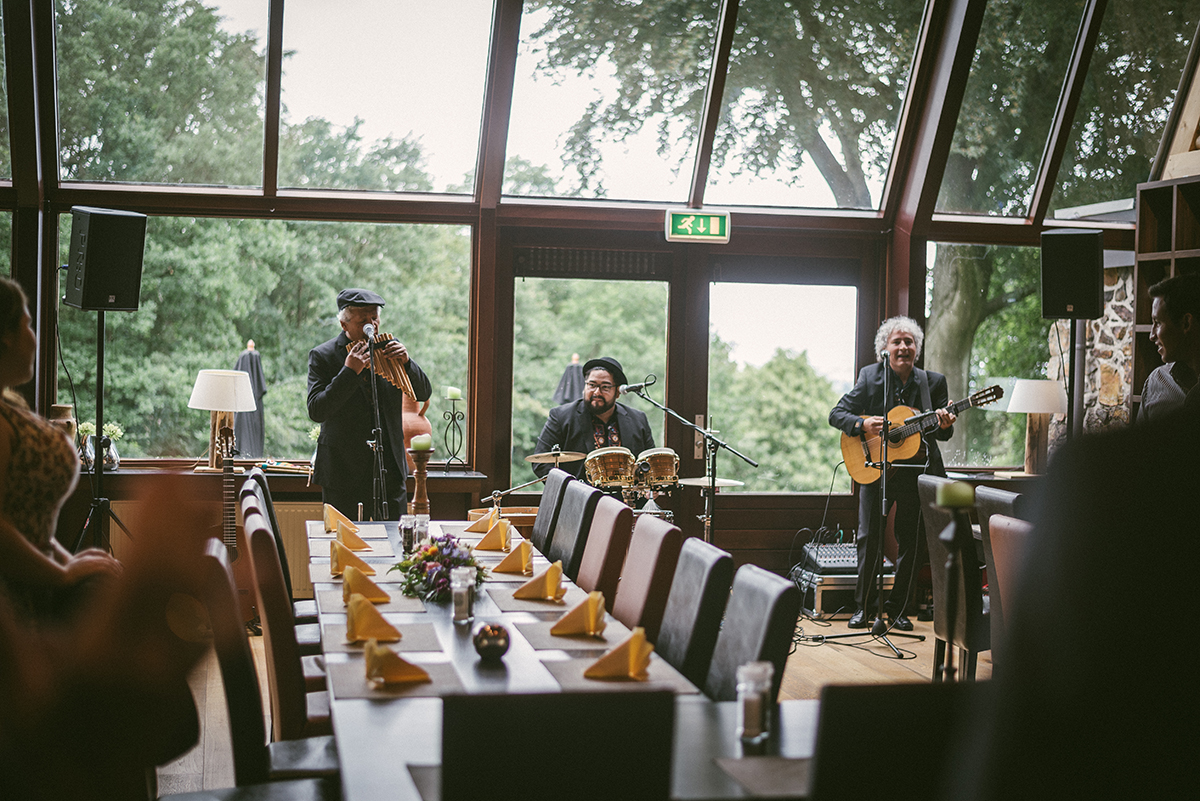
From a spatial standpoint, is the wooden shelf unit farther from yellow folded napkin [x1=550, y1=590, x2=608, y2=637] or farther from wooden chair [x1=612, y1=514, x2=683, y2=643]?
yellow folded napkin [x1=550, y1=590, x2=608, y2=637]

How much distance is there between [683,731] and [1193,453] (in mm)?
1556

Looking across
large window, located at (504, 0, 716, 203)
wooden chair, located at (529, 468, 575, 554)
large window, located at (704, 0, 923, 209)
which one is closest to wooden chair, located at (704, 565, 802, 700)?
wooden chair, located at (529, 468, 575, 554)

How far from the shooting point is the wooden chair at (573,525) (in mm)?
4105

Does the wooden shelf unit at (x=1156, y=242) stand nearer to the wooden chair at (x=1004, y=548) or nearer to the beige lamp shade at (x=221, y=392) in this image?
the wooden chair at (x=1004, y=548)

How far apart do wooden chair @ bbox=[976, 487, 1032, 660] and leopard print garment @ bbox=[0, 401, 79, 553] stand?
3.07 m

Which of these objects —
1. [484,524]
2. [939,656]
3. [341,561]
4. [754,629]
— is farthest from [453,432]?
[754,629]

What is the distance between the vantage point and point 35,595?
2145mm

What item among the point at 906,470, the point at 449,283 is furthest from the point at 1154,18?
the point at 449,283

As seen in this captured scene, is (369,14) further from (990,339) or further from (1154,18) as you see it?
(1154,18)

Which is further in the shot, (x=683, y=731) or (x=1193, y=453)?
(x=683, y=731)

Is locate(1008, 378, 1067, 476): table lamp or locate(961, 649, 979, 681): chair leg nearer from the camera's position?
locate(961, 649, 979, 681): chair leg

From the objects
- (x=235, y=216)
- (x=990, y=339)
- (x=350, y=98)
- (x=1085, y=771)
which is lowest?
(x=1085, y=771)

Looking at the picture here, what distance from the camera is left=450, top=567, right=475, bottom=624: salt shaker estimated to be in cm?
286

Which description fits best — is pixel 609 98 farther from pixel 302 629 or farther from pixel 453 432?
pixel 302 629
